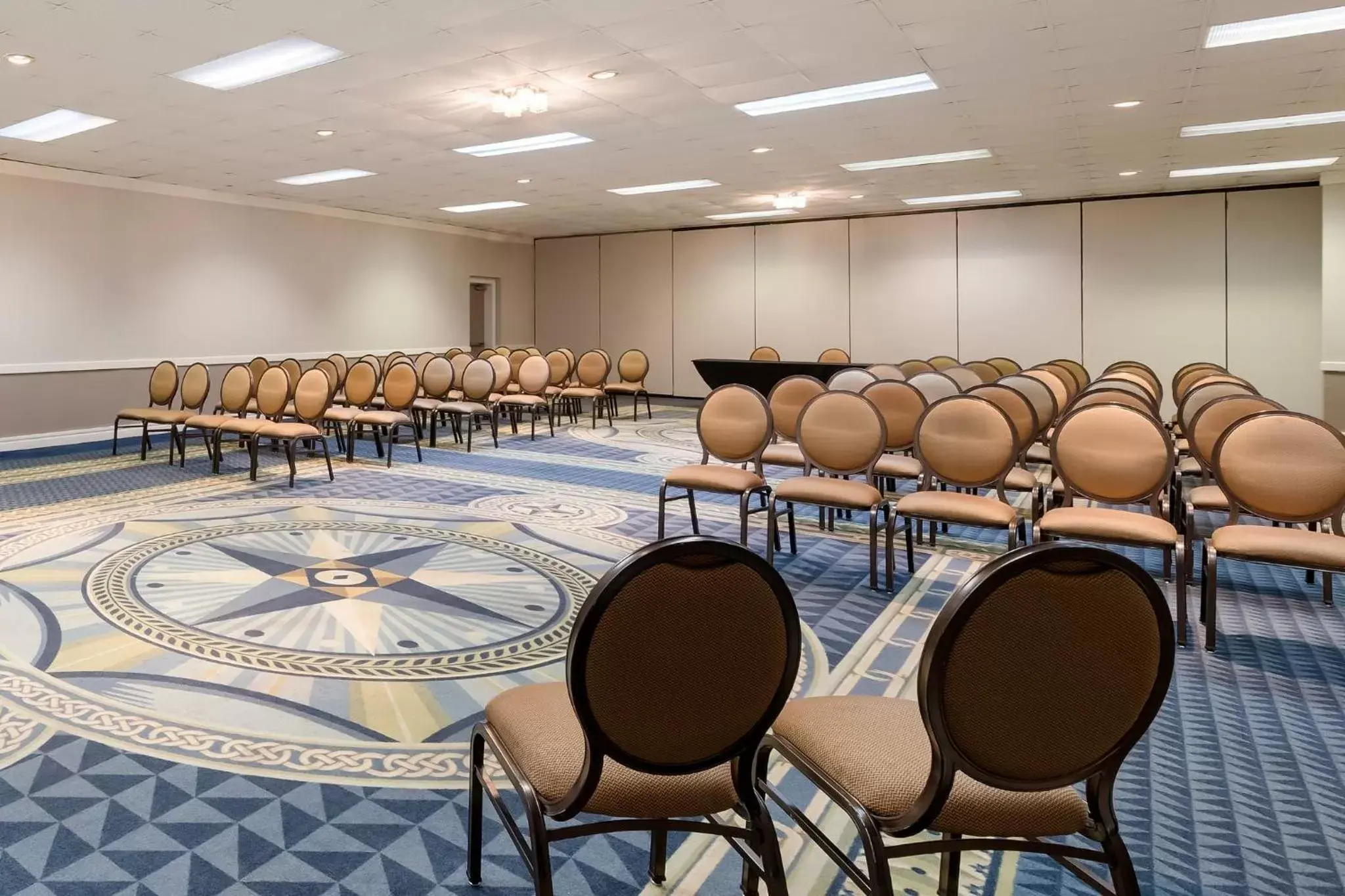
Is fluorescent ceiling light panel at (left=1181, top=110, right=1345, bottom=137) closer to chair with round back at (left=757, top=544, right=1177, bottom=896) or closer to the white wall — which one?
the white wall

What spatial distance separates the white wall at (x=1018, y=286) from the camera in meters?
11.8

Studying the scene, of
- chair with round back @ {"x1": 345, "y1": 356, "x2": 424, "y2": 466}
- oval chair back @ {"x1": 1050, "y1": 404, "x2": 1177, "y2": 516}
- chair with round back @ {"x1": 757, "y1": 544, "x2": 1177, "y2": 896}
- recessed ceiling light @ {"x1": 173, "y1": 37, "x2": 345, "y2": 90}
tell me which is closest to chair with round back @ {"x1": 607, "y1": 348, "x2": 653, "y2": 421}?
chair with round back @ {"x1": 345, "y1": 356, "x2": 424, "y2": 466}

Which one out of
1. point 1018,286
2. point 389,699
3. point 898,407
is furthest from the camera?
point 1018,286

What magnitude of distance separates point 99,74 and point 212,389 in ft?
20.3

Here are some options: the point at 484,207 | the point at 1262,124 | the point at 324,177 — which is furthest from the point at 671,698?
the point at 484,207

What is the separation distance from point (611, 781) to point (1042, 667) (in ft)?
2.72

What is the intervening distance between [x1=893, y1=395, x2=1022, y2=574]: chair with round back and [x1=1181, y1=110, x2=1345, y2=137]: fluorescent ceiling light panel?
5.17 meters

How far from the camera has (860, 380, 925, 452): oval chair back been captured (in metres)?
5.86

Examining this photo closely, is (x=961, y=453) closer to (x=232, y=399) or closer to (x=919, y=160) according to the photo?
(x=919, y=160)

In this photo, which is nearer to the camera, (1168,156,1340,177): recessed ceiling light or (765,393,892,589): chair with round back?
(765,393,892,589): chair with round back

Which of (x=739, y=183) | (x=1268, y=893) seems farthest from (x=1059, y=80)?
(x=1268, y=893)

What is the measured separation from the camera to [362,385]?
927 centimetres

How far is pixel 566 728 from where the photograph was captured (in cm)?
184

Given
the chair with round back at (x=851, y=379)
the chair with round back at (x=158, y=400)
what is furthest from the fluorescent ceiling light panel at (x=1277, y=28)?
the chair with round back at (x=158, y=400)
